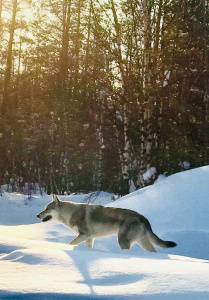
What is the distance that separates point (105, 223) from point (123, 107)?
8.43m

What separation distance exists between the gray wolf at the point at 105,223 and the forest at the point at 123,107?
6.25 meters

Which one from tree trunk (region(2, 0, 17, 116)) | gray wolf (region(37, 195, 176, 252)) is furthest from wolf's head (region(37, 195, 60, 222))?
tree trunk (region(2, 0, 17, 116))

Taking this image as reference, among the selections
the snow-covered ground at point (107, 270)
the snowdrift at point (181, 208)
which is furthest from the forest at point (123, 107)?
the snow-covered ground at point (107, 270)

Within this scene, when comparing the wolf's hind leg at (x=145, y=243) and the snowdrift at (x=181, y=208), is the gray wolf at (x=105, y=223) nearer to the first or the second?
the wolf's hind leg at (x=145, y=243)

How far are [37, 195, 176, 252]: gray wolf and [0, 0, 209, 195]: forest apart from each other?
6.25 meters

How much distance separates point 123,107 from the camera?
47.2 ft

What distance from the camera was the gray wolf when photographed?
600 centimetres

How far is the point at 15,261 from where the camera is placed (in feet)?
13.5

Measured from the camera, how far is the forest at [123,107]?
44.8 ft

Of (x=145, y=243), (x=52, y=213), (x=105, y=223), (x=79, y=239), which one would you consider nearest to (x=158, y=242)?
(x=145, y=243)

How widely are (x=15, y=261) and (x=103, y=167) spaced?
13.3m

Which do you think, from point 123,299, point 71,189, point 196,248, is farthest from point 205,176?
point 71,189

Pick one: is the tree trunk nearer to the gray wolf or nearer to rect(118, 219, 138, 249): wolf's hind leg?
the gray wolf

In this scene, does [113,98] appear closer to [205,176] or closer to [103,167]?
[103,167]
